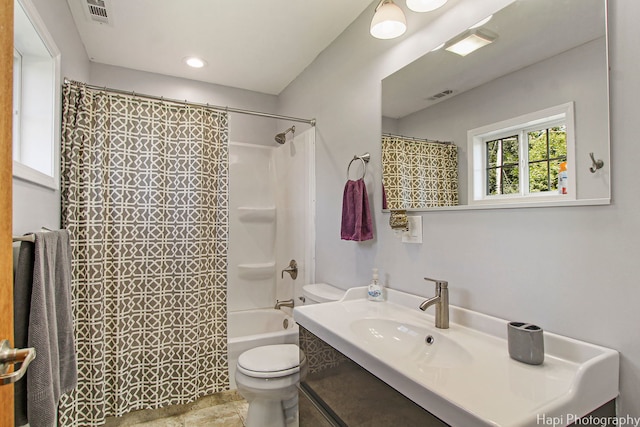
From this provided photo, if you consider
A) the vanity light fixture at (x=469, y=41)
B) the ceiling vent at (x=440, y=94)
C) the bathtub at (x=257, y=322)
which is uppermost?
the vanity light fixture at (x=469, y=41)

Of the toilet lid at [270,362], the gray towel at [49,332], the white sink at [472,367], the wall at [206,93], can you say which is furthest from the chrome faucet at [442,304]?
the wall at [206,93]

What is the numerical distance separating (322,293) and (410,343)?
868 millimetres

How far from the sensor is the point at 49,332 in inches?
44.5

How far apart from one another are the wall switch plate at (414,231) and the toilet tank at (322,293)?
2.01 ft

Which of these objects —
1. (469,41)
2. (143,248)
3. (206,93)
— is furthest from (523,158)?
(206,93)

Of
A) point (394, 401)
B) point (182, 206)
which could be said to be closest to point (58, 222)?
point (182, 206)

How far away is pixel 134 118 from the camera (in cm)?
207

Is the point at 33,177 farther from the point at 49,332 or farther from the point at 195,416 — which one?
the point at 195,416

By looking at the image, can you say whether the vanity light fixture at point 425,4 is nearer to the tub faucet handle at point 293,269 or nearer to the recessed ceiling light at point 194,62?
the recessed ceiling light at point 194,62

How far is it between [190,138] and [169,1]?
792mm

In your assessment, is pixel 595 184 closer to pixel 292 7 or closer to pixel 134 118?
pixel 292 7

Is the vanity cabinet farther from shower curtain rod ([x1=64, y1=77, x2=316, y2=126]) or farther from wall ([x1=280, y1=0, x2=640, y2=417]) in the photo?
shower curtain rod ([x1=64, y1=77, x2=316, y2=126])

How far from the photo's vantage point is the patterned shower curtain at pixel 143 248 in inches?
73.2

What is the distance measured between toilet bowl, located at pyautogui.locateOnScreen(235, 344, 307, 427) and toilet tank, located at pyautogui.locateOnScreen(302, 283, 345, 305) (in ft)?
1.15
